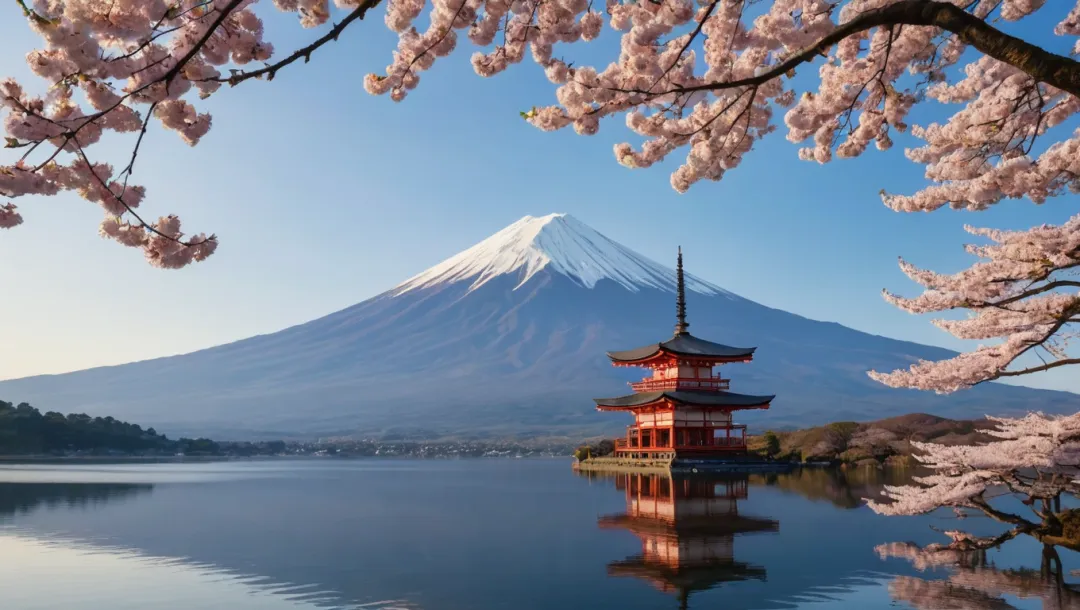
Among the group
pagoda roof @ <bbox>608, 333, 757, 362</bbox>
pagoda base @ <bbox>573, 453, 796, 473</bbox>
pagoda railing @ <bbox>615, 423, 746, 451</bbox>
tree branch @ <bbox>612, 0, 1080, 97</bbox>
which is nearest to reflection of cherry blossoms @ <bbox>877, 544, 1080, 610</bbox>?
tree branch @ <bbox>612, 0, 1080, 97</bbox>

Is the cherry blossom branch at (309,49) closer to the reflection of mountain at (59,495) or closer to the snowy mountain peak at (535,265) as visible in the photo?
the reflection of mountain at (59,495)

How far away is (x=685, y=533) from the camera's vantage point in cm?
1334

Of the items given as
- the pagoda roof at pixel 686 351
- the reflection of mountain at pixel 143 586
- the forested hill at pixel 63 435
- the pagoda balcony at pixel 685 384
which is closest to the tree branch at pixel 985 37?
the reflection of mountain at pixel 143 586

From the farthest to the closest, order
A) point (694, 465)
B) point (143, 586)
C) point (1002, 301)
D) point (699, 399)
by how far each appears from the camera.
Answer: point (699, 399) → point (694, 465) → point (143, 586) → point (1002, 301)

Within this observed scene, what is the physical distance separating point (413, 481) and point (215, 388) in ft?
367

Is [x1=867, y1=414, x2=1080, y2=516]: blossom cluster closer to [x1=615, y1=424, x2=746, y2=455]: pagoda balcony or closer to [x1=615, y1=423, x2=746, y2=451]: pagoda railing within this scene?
[x1=615, y1=424, x2=746, y2=455]: pagoda balcony

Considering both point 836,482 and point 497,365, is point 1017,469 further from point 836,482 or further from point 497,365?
point 497,365

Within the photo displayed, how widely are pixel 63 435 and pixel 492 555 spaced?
5681cm

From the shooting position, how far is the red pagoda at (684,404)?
34.9 metres

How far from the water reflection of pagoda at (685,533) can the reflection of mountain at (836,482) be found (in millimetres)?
1870

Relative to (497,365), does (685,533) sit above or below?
below

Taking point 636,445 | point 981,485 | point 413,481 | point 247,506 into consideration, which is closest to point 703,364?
point 636,445

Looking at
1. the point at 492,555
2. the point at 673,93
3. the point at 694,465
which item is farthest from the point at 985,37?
the point at 694,465

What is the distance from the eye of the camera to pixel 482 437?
3659 inches
